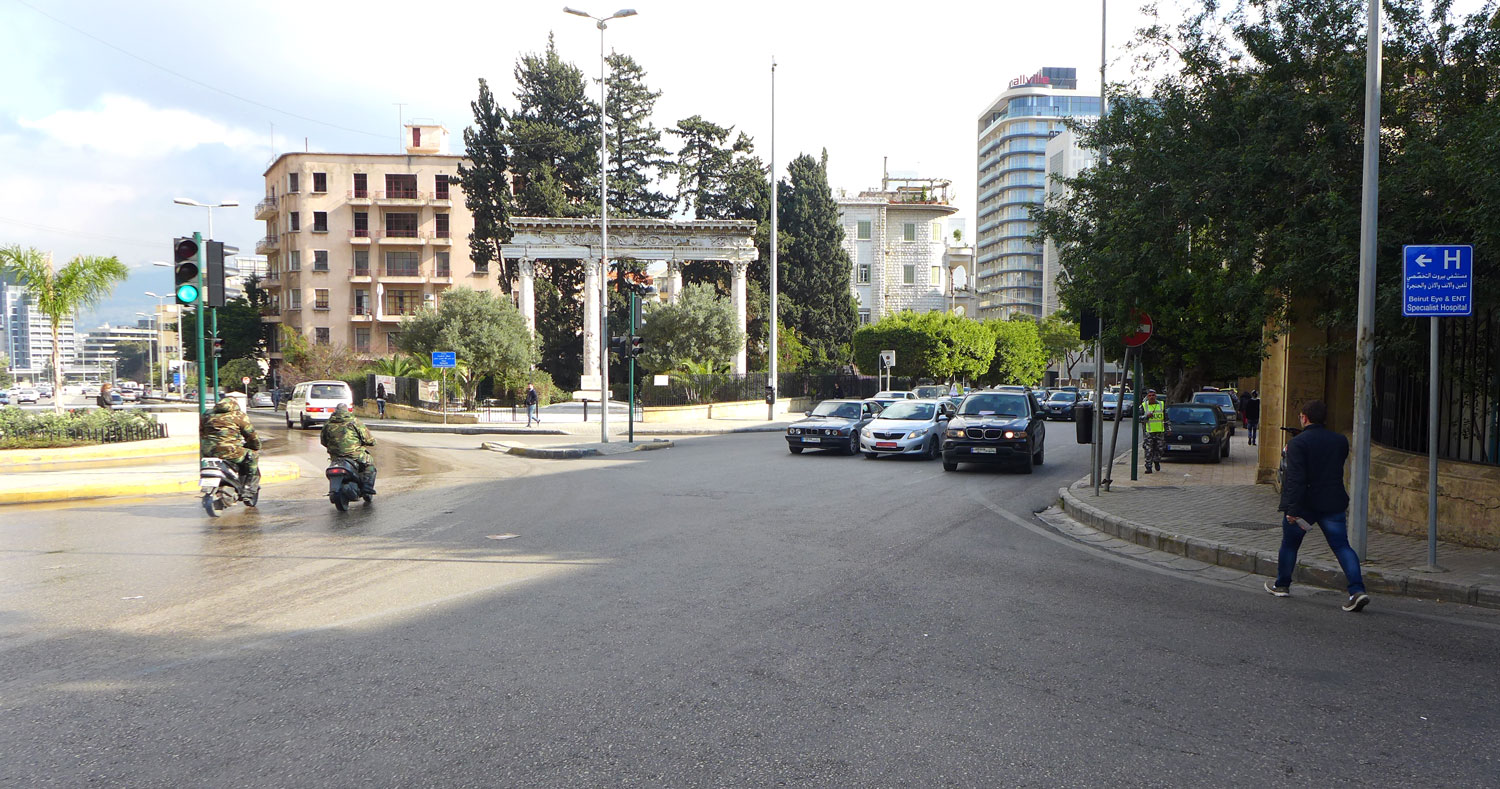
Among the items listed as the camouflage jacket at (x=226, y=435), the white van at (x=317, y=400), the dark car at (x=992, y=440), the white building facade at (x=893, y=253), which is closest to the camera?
the camouflage jacket at (x=226, y=435)

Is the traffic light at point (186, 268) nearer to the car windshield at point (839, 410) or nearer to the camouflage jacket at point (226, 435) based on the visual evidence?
the camouflage jacket at point (226, 435)

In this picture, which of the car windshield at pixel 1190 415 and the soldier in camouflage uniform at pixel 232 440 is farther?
Result: the car windshield at pixel 1190 415

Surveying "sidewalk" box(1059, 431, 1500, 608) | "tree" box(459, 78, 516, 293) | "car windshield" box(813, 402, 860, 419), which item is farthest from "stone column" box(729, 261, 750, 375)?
"sidewalk" box(1059, 431, 1500, 608)

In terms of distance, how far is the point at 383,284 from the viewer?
2849 inches

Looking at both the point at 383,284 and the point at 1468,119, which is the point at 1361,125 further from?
the point at 383,284

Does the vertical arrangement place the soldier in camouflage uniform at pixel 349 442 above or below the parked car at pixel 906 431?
above

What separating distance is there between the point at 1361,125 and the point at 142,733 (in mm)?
11431

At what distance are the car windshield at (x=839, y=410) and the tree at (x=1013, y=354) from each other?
4315 centimetres

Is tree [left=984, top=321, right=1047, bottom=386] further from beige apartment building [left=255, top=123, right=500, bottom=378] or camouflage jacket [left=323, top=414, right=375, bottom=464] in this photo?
camouflage jacket [left=323, top=414, right=375, bottom=464]

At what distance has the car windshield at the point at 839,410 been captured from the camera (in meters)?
24.2

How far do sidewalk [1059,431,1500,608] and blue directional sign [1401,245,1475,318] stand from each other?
7.09 ft

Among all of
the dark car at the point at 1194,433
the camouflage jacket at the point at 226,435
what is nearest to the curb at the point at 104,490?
the camouflage jacket at the point at 226,435

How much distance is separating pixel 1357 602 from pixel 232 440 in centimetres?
1234

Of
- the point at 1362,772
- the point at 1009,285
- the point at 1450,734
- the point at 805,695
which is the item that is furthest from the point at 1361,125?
the point at 1009,285
